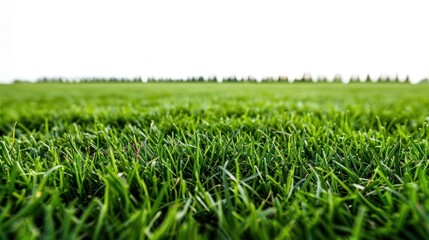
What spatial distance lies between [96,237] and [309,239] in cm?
40

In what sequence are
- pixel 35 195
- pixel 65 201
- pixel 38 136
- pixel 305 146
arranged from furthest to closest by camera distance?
pixel 38 136 → pixel 305 146 → pixel 65 201 → pixel 35 195

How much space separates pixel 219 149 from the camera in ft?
3.90

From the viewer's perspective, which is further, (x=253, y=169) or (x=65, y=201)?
(x=253, y=169)

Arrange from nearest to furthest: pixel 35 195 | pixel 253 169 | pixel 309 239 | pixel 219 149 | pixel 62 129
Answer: pixel 309 239, pixel 35 195, pixel 253 169, pixel 219 149, pixel 62 129

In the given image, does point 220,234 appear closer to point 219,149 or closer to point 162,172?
point 162,172

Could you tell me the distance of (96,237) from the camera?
0.61 meters

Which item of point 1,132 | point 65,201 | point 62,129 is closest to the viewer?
point 65,201

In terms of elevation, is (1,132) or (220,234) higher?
(220,234)

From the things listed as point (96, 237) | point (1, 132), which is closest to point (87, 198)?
point (96, 237)

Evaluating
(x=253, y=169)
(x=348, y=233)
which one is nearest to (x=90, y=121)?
(x=253, y=169)

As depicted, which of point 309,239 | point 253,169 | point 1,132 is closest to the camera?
point 309,239

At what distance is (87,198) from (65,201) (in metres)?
0.06

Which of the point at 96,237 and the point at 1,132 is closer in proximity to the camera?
the point at 96,237

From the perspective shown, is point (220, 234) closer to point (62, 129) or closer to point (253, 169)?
point (253, 169)
